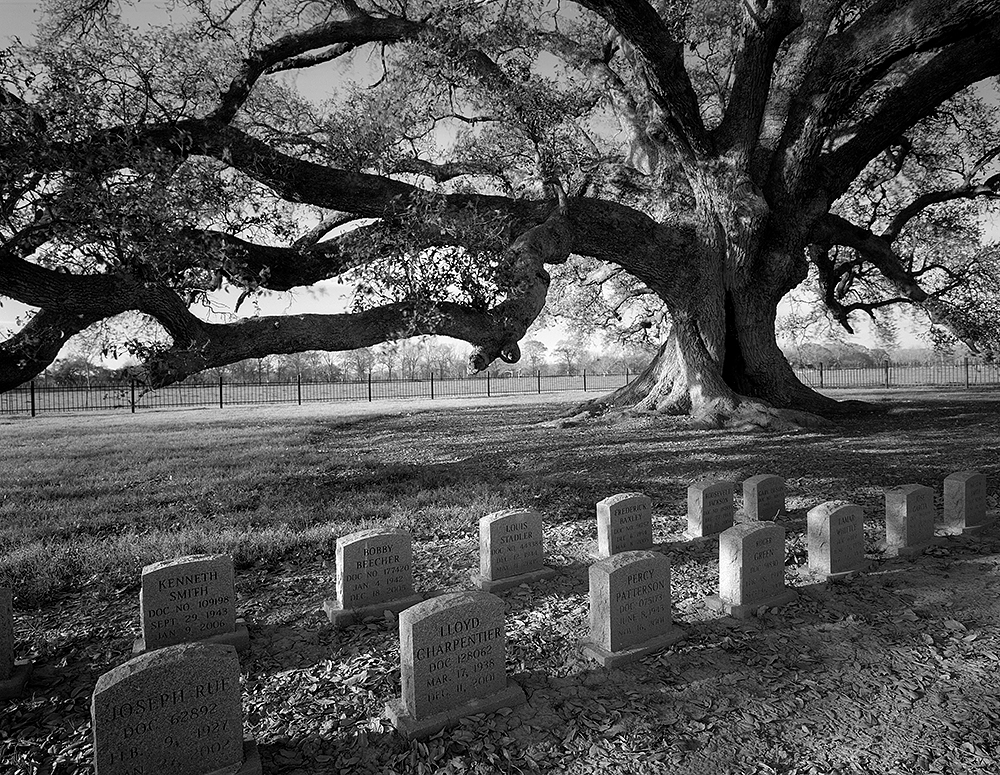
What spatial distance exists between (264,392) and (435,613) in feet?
123

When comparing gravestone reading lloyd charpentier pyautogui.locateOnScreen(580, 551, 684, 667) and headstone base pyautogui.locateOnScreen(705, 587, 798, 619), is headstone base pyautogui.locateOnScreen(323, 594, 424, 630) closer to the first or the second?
gravestone reading lloyd charpentier pyautogui.locateOnScreen(580, 551, 684, 667)

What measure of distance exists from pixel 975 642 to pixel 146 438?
1579cm

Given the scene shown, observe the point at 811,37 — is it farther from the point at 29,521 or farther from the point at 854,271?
the point at 29,521

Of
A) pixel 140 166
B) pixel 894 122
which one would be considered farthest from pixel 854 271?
pixel 140 166

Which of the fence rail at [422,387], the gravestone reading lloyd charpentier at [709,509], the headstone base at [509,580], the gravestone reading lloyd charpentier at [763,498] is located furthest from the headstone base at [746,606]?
the fence rail at [422,387]

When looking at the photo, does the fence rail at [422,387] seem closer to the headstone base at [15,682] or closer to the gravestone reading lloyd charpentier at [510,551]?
the headstone base at [15,682]

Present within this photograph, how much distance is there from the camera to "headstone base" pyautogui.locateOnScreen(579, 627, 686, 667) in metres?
3.35

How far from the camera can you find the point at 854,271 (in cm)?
2056

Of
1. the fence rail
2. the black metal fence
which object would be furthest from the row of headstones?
the fence rail

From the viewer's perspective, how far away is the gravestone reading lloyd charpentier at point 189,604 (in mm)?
3656

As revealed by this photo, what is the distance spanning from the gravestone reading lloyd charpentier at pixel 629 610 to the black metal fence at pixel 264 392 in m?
26.3

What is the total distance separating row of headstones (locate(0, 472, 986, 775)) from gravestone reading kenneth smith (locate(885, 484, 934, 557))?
0.01 metres

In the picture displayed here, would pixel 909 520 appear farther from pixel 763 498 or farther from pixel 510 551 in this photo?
pixel 510 551

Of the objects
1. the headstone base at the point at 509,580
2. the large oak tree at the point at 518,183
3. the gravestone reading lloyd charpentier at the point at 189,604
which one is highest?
the large oak tree at the point at 518,183
